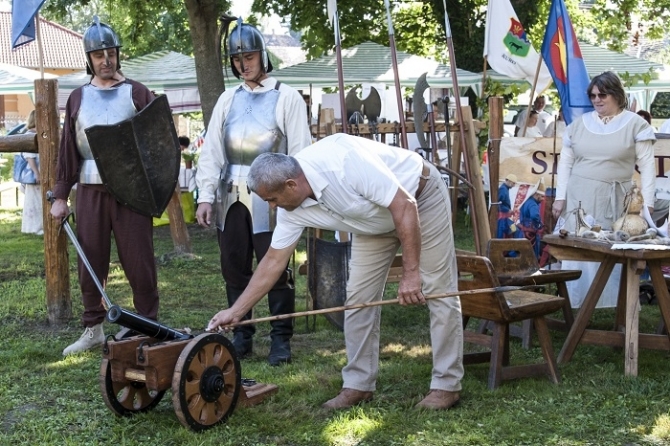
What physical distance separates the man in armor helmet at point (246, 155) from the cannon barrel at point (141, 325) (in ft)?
3.45

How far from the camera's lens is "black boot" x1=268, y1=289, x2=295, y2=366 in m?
5.19

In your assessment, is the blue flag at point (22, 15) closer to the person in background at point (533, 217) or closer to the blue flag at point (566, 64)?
the blue flag at point (566, 64)

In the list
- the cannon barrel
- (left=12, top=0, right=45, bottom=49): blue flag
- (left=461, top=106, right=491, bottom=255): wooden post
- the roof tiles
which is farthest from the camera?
the roof tiles

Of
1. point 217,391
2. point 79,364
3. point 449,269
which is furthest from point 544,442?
point 79,364

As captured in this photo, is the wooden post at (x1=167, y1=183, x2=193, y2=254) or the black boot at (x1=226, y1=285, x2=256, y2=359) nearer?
the black boot at (x1=226, y1=285, x2=256, y2=359)

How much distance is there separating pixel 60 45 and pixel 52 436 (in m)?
47.1

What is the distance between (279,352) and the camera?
520 cm

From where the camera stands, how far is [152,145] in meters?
5.39

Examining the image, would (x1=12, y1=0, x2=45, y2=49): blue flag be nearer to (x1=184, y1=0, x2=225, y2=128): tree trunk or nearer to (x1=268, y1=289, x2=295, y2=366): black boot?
(x1=268, y1=289, x2=295, y2=366): black boot

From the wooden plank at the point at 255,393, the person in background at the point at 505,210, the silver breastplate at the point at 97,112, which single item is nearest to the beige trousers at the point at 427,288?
the wooden plank at the point at 255,393

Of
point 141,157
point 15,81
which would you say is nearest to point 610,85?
point 141,157

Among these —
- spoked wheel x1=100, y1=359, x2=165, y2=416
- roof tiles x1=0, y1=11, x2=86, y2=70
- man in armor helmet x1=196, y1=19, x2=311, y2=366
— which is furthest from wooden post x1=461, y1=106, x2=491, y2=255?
roof tiles x1=0, y1=11, x2=86, y2=70

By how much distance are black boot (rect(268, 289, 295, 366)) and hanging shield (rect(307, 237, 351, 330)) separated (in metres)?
0.85

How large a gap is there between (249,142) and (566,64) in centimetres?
281
